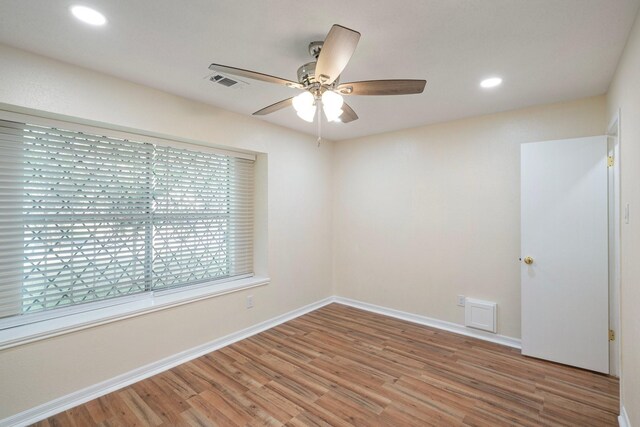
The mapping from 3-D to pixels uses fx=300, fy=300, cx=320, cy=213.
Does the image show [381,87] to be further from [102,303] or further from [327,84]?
[102,303]

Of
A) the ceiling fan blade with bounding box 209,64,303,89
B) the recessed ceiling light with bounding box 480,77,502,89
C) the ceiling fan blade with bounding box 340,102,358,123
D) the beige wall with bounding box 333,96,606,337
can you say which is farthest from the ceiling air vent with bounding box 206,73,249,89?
the beige wall with bounding box 333,96,606,337

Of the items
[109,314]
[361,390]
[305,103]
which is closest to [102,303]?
[109,314]

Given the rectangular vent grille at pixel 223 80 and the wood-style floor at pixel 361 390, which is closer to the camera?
the wood-style floor at pixel 361 390

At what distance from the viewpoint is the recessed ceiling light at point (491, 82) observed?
242 cm

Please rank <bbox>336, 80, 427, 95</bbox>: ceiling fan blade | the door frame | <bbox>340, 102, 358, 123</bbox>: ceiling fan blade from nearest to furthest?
<bbox>336, 80, 427, 95</bbox>: ceiling fan blade < <bbox>340, 102, 358, 123</bbox>: ceiling fan blade < the door frame

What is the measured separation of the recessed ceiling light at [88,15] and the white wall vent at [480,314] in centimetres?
397

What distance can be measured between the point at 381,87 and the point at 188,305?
8.41 feet

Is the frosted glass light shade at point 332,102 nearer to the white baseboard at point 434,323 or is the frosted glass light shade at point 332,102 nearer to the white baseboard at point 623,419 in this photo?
the white baseboard at point 623,419

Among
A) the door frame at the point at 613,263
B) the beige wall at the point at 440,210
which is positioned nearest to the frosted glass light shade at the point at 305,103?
→ the beige wall at the point at 440,210

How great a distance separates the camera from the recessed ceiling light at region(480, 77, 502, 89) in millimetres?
2416

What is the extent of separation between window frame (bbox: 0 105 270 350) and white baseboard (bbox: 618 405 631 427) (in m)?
3.15

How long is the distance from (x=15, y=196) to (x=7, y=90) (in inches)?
28.5

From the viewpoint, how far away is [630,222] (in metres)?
1.77

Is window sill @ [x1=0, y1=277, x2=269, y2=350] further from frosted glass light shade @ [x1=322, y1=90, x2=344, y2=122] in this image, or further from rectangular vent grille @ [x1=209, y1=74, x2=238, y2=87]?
frosted glass light shade @ [x1=322, y1=90, x2=344, y2=122]
